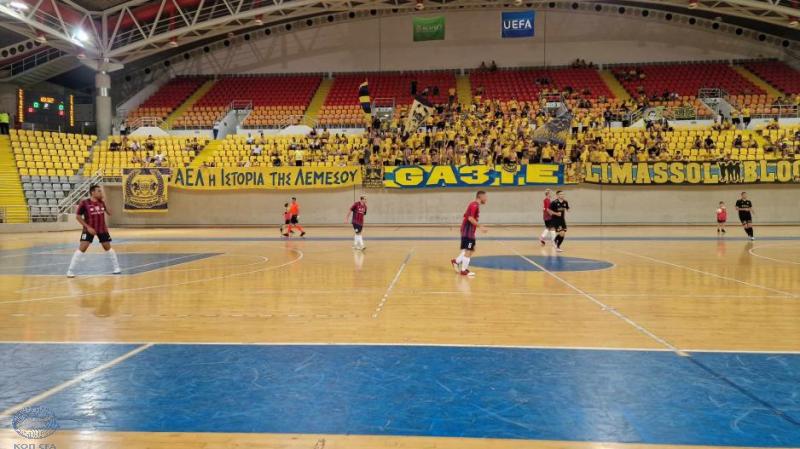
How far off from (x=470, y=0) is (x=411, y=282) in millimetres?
38391

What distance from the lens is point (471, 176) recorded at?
31.9 metres

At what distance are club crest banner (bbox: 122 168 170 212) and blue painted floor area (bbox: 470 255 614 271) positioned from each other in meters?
24.7

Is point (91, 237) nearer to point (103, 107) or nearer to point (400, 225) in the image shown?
point (400, 225)

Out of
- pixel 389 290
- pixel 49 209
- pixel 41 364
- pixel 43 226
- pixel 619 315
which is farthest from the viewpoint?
pixel 49 209

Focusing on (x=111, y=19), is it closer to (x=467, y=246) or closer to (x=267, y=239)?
(x=267, y=239)

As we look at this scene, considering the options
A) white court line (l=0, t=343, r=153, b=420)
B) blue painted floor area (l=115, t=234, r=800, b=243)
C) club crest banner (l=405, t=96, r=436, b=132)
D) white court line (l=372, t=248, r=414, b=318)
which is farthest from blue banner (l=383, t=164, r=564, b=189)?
white court line (l=0, t=343, r=153, b=420)

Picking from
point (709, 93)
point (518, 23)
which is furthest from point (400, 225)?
point (709, 93)

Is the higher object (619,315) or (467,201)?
(467,201)

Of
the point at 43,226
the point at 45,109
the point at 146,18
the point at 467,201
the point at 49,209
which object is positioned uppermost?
the point at 146,18

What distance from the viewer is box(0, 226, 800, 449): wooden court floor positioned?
3842 millimetres

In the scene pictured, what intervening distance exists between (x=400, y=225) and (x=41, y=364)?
2739cm

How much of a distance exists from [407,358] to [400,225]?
1062 inches

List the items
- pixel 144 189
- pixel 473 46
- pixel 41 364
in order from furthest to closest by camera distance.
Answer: pixel 473 46, pixel 144 189, pixel 41 364

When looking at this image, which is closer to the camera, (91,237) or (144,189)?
(91,237)
